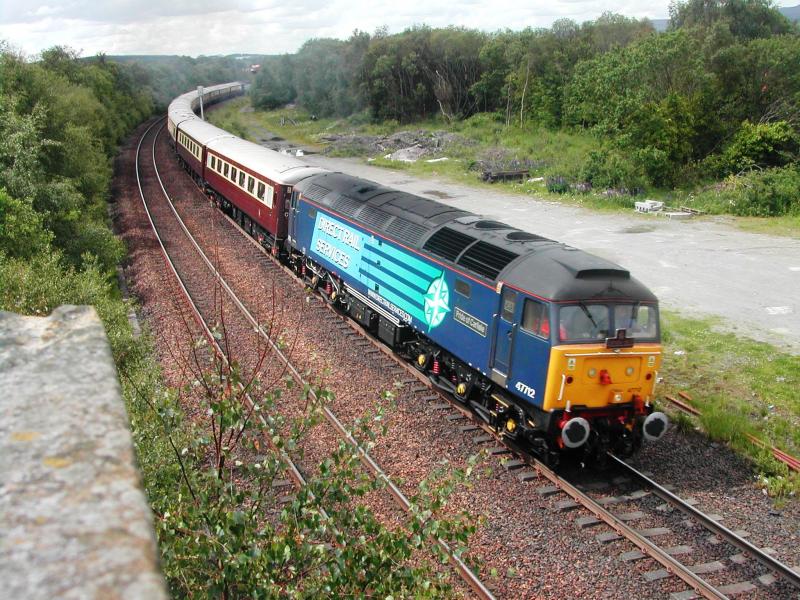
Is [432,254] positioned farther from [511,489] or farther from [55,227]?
[55,227]

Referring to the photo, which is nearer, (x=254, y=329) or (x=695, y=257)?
(x=254, y=329)

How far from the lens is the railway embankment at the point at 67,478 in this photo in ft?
4.57

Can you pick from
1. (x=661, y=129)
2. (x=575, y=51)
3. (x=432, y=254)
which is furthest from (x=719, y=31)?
(x=432, y=254)

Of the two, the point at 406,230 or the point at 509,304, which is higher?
the point at 406,230

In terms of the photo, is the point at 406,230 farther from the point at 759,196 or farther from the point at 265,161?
the point at 759,196

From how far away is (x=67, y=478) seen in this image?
1643mm

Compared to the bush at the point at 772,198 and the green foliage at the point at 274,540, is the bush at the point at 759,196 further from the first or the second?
the green foliage at the point at 274,540

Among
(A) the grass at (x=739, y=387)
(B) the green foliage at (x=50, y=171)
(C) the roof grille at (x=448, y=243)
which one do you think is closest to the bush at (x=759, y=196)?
(A) the grass at (x=739, y=387)

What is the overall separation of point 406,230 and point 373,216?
172 cm

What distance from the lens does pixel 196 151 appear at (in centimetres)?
3544

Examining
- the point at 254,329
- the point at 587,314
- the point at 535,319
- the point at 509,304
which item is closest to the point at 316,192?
the point at 254,329

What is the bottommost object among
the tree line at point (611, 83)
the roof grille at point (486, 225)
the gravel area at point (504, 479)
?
the gravel area at point (504, 479)

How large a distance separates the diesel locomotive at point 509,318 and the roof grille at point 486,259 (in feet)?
0.08

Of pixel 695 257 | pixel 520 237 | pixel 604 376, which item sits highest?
pixel 520 237
